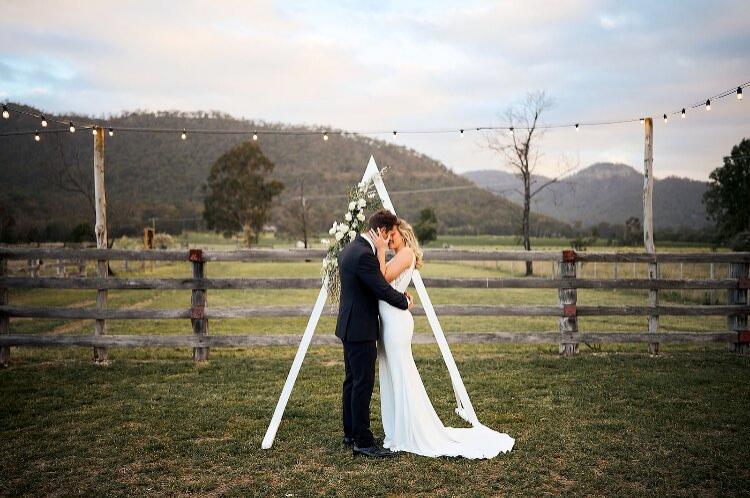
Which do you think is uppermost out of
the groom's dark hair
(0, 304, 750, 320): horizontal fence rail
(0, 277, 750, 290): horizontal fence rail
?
the groom's dark hair

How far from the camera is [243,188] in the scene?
57.7 m

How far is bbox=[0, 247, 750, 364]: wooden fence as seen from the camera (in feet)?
27.9

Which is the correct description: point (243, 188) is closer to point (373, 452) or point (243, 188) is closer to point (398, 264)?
point (398, 264)

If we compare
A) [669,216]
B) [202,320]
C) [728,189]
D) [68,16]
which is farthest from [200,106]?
[202,320]

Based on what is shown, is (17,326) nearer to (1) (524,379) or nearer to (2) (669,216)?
(1) (524,379)

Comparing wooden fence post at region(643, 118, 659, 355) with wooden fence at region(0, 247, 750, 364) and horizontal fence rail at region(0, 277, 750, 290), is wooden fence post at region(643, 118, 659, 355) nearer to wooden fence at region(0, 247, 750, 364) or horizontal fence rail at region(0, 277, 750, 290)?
wooden fence at region(0, 247, 750, 364)

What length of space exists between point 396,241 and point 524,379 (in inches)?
144

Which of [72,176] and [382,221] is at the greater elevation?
[72,176]

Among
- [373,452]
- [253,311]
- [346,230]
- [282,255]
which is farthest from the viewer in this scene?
[282,255]

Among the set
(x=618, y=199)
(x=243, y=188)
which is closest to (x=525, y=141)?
(x=243, y=188)

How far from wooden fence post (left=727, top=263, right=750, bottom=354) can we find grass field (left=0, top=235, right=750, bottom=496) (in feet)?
1.34

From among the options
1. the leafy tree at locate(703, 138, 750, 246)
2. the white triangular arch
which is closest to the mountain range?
the leafy tree at locate(703, 138, 750, 246)

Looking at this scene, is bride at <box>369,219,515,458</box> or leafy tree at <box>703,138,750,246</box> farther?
leafy tree at <box>703,138,750,246</box>

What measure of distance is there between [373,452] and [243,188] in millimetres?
55278
